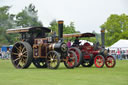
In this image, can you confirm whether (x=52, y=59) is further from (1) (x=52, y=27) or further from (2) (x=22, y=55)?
(1) (x=52, y=27)

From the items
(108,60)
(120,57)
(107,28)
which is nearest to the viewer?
(108,60)

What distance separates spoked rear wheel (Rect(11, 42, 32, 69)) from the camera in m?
13.8

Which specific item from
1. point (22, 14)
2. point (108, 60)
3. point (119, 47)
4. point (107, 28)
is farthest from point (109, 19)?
A: point (108, 60)

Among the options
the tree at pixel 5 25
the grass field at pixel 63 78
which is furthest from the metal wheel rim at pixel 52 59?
the tree at pixel 5 25

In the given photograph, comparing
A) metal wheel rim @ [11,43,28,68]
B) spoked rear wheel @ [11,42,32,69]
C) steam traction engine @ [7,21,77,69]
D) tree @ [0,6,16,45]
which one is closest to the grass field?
steam traction engine @ [7,21,77,69]

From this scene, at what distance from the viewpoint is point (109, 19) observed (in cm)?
6300

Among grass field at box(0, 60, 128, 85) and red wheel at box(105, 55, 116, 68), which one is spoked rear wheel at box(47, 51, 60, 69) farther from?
red wheel at box(105, 55, 116, 68)

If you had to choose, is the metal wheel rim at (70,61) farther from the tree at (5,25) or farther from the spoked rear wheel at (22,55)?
the tree at (5,25)

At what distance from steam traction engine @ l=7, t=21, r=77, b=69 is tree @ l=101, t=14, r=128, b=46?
44.9m

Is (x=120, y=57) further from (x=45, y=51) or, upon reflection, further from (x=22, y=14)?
(x=22, y=14)

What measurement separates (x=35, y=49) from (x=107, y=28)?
158ft

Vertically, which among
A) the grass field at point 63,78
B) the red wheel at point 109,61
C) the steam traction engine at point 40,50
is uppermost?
the steam traction engine at point 40,50

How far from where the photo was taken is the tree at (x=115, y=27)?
59.1 m

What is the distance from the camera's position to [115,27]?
200 feet
